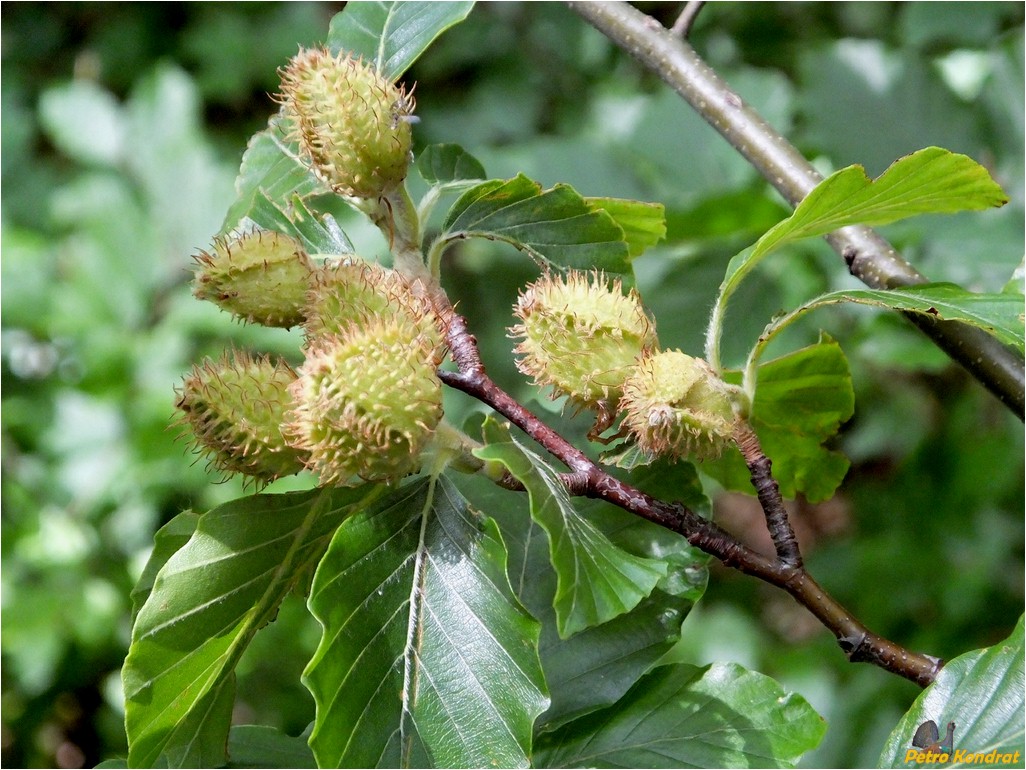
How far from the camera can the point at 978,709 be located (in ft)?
2.81

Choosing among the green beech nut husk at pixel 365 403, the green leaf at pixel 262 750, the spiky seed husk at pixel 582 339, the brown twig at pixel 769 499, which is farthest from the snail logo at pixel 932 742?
the green leaf at pixel 262 750

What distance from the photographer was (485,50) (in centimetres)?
355

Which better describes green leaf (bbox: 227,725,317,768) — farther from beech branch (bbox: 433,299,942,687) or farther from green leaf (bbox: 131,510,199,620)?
beech branch (bbox: 433,299,942,687)

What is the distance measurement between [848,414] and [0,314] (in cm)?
226

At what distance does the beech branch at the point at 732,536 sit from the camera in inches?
34.6

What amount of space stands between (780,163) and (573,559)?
63 cm

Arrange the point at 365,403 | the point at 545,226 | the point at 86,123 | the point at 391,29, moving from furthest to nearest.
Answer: the point at 86,123 → the point at 391,29 → the point at 545,226 → the point at 365,403

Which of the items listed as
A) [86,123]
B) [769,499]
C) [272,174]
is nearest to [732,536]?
[769,499]

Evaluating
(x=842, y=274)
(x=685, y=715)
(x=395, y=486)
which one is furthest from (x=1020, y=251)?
(x=395, y=486)

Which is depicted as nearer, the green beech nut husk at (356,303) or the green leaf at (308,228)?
the green beech nut husk at (356,303)

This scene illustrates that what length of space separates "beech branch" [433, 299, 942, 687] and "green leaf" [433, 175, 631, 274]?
147 mm

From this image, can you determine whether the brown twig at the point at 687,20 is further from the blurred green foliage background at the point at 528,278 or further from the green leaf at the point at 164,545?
the green leaf at the point at 164,545

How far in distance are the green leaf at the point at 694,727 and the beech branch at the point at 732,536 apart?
10 centimetres

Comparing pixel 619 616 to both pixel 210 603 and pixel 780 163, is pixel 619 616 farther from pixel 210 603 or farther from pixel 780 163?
pixel 780 163
